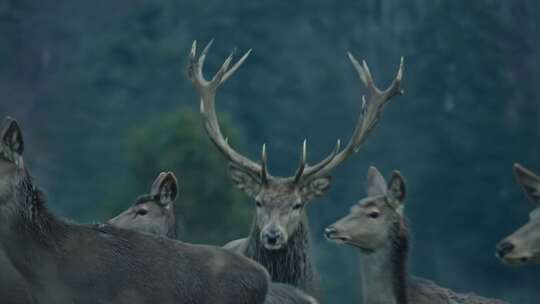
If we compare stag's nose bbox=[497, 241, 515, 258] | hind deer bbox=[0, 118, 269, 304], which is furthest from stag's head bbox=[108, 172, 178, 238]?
hind deer bbox=[0, 118, 269, 304]

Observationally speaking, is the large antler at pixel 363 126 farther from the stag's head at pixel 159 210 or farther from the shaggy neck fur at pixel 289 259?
the stag's head at pixel 159 210

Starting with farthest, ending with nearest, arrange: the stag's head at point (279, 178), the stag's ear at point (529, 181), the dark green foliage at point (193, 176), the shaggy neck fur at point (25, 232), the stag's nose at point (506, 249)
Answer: the dark green foliage at point (193, 176), the stag's head at point (279, 178), the stag's ear at point (529, 181), the stag's nose at point (506, 249), the shaggy neck fur at point (25, 232)

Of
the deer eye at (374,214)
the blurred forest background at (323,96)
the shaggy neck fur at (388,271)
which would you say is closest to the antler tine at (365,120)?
the deer eye at (374,214)

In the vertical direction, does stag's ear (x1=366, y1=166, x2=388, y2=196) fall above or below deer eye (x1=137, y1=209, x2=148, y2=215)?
above

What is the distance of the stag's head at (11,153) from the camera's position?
24.7ft

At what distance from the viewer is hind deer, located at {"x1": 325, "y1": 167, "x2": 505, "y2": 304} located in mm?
9484

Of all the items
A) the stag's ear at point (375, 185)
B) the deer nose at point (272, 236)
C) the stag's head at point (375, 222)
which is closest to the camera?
the stag's head at point (375, 222)

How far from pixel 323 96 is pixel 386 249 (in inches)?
1153

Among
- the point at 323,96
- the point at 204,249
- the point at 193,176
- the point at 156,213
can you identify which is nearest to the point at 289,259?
the point at 156,213

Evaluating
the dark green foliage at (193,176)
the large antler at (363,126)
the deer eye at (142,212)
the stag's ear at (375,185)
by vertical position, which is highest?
the large antler at (363,126)

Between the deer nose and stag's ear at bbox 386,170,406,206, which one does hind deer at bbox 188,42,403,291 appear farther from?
stag's ear at bbox 386,170,406,206

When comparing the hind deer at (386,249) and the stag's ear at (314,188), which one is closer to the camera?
the hind deer at (386,249)

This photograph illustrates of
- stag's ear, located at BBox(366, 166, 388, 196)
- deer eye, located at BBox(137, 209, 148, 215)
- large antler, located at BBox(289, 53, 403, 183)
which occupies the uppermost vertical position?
large antler, located at BBox(289, 53, 403, 183)

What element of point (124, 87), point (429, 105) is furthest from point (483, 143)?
point (124, 87)
